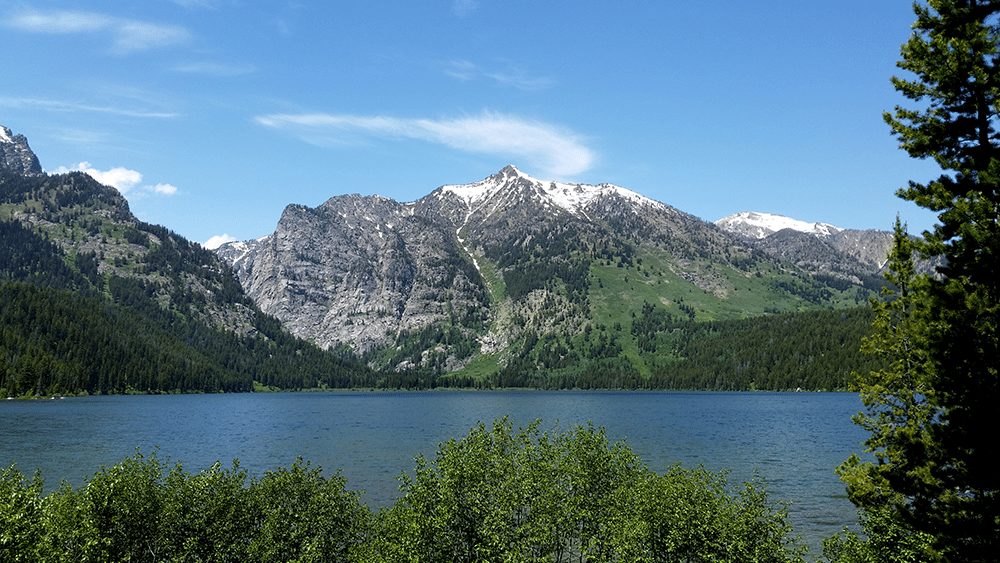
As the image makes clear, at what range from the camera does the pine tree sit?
2820cm

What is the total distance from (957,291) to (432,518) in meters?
28.9

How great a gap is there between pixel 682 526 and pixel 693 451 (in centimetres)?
8862

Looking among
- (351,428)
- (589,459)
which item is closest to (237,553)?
(589,459)

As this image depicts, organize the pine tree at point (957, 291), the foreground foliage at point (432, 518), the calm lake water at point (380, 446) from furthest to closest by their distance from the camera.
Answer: the calm lake water at point (380, 446)
the foreground foliage at point (432, 518)
the pine tree at point (957, 291)

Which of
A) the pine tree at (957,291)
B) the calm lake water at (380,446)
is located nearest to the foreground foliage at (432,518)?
the pine tree at (957,291)

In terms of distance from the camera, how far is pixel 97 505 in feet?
124

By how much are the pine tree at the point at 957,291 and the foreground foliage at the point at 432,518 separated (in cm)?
913

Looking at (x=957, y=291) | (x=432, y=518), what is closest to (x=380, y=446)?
(x=432, y=518)

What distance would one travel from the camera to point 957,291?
28891mm

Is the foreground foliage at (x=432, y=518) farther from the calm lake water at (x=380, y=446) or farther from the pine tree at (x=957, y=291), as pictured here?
the calm lake water at (x=380, y=446)

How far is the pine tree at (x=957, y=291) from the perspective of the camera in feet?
92.5

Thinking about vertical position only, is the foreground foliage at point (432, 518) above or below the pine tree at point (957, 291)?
below

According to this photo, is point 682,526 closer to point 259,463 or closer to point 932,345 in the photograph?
point 932,345

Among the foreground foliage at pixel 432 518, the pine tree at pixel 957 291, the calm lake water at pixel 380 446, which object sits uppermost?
the pine tree at pixel 957 291
